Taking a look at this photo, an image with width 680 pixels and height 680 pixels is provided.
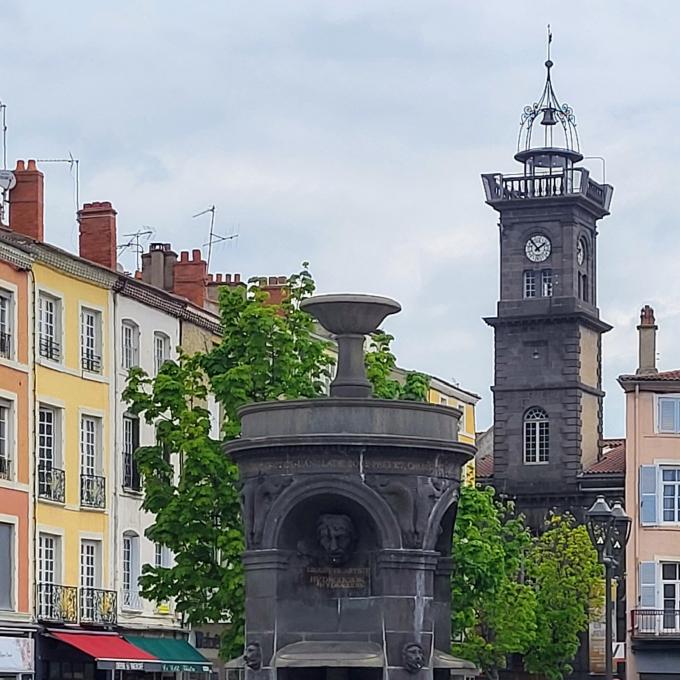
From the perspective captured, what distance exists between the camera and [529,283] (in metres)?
89.0

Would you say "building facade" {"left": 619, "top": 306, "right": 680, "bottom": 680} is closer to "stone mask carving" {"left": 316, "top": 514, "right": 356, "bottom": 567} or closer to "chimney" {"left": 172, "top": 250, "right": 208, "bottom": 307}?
"chimney" {"left": 172, "top": 250, "right": 208, "bottom": 307}

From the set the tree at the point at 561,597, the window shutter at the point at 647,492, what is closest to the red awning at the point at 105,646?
the tree at the point at 561,597

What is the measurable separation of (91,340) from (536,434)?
121 feet

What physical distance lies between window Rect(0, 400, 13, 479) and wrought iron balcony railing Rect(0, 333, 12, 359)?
3.19 feet

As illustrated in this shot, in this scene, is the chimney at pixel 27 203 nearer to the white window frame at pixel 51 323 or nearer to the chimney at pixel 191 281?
the white window frame at pixel 51 323

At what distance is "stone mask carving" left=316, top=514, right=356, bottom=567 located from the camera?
94.4ft

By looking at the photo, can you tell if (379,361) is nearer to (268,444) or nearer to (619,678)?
(268,444)

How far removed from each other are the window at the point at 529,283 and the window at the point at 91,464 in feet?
124

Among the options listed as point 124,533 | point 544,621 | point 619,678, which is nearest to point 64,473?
point 124,533

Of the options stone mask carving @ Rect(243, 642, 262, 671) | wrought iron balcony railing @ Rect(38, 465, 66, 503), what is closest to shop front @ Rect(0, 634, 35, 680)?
wrought iron balcony railing @ Rect(38, 465, 66, 503)

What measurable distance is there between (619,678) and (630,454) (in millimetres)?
7020

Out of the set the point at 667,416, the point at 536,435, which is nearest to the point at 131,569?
the point at 667,416

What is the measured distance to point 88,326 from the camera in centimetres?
5334

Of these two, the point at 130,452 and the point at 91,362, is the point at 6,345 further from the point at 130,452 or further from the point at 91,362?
the point at 130,452
